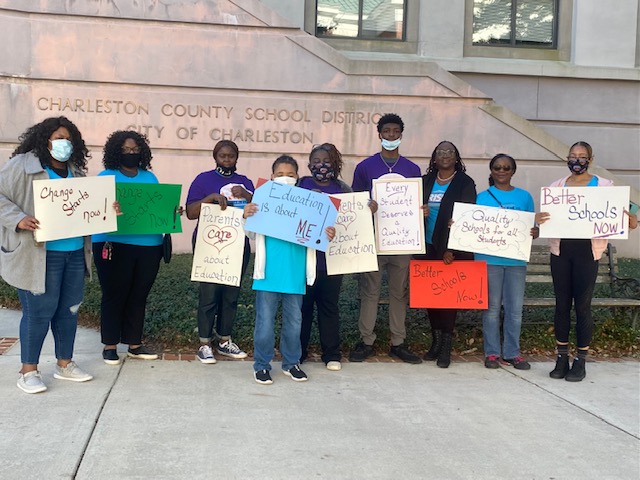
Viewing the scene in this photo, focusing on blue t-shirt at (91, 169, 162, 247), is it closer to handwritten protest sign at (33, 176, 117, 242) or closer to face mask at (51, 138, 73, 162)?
handwritten protest sign at (33, 176, 117, 242)

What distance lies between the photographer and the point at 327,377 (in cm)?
567

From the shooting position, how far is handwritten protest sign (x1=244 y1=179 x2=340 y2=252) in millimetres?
5391

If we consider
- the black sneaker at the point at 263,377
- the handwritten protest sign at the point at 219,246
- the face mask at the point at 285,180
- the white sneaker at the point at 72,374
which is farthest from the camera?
the handwritten protest sign at the point at 219,246

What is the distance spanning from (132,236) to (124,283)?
1.30 feet

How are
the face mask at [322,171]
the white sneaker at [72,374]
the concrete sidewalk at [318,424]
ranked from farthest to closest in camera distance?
1. the face mask at [322,171]
2. the white sneaker at [72,374]
3. the concrete sidewalk at [318,424]

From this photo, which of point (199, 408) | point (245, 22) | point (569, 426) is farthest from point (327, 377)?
point (245, 22)

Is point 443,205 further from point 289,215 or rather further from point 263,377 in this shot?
point 263,377

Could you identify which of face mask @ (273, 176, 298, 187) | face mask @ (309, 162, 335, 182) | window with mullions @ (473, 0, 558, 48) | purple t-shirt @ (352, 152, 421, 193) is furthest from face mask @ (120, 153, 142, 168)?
window with mullions @ (473, 0, 558, 48)

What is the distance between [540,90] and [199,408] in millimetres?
11305

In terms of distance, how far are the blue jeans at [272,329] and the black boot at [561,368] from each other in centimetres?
223

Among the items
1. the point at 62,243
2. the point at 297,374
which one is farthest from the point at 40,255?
the point at 297,374

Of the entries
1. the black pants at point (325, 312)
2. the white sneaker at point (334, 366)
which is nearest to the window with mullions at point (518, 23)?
the black pants at point (325, 312)

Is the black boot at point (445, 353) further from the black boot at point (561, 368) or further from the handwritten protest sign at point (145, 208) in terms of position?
the handwritten protest sign at point (145, 208)

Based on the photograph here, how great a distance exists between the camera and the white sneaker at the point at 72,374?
17.3ft
